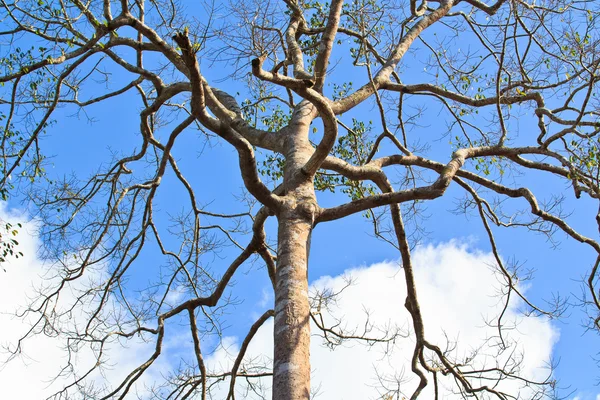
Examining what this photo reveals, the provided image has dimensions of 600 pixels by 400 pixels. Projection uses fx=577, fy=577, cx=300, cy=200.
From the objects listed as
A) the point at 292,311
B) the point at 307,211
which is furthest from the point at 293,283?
the point at 307,211

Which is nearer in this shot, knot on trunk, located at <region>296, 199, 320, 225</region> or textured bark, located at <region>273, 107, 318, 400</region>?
textured bark, located at <region>273, 107, 318, 400</region>

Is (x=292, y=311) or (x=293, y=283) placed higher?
(x=293, y=283)

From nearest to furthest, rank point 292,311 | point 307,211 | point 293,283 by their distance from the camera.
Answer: point 292,311, point 293,283, point 307,211

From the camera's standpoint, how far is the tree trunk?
400 centimetres

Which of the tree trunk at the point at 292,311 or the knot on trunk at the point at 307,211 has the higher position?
the knot on trunk at the point at 307,211

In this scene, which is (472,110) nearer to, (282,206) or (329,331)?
(329,331)

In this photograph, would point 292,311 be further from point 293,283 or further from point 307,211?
point 307,211

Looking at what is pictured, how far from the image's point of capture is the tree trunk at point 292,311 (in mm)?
3998

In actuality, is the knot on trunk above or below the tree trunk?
above

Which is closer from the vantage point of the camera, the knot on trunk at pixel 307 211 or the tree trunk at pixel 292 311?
the tree trunk at pixel 292 311

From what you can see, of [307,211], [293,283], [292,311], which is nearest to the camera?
[292,311]

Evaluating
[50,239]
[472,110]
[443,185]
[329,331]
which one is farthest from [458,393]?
[50,239]

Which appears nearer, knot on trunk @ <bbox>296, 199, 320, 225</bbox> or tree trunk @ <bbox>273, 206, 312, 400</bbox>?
tree trunk @ <bbox>273, 206, 312, 400</bbox>

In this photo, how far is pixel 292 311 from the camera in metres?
4.39
